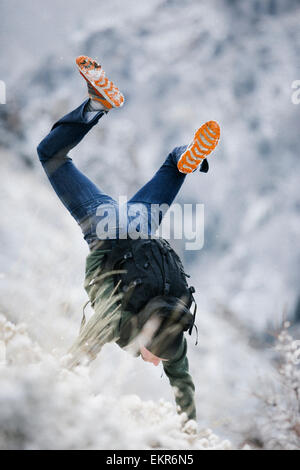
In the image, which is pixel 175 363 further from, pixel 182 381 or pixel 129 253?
pixel 129 253

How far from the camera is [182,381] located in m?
2.10

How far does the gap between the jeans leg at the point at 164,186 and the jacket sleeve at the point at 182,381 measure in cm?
78

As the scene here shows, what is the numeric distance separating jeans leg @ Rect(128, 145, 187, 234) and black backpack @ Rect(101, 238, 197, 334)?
0.43 metres

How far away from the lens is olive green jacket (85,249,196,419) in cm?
182

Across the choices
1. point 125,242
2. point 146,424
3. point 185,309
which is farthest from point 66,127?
point 146,424

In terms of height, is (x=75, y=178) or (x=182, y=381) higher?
(x=75, y=178)

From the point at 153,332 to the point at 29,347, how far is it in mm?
537

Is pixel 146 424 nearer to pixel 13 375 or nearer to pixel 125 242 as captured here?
pixel 13 375

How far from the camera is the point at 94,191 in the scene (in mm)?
2100

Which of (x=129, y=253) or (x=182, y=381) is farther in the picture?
(x=182, y=381)

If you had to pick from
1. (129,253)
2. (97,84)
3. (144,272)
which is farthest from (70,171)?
(144,272)

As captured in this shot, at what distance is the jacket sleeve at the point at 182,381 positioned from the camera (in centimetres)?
205

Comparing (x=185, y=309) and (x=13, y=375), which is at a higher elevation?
(x=185, y=309)

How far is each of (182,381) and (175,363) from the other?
0.12 metres
